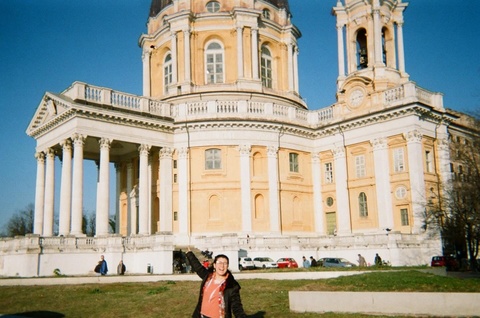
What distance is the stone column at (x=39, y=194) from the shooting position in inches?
1587

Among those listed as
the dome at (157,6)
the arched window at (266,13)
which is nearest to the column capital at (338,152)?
the arched window at (266,13)

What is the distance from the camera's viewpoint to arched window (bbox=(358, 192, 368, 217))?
41.7 m

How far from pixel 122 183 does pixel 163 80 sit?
1114 centimetres

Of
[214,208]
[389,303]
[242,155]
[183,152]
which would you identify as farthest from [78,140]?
[389,303]

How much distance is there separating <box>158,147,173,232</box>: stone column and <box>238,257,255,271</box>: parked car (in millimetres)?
9139

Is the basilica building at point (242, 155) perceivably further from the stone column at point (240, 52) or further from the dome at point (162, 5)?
the dome at point (162, 5)

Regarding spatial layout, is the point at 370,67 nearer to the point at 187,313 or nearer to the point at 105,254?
the point at 105,254

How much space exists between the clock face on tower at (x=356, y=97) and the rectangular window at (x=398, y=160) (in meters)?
5.27

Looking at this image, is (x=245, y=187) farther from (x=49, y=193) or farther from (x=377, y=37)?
(x=377, y=37)

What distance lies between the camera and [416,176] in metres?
38.0

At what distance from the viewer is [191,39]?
48.8 meters

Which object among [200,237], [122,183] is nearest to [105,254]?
[200,237]

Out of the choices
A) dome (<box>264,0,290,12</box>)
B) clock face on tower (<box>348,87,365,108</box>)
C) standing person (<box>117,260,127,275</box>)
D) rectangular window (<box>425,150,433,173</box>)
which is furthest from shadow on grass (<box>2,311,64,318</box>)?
dome (<box>264,0,290,12</box>)

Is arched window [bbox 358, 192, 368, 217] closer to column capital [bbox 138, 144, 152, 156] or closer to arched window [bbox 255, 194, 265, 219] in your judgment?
arched window [bbox 255, 194, 265, 219]
